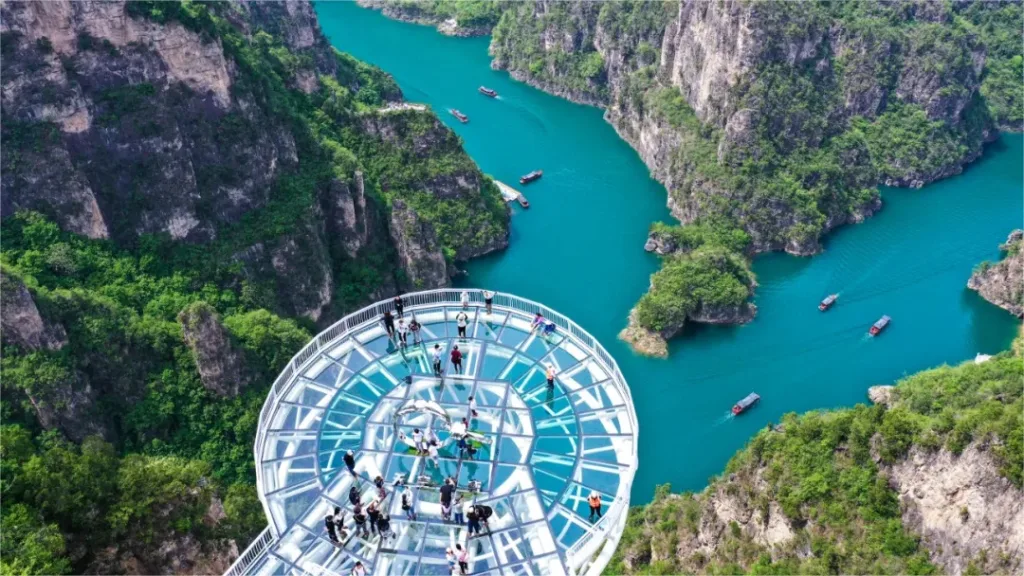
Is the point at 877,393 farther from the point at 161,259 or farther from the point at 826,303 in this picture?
the point at 161,259

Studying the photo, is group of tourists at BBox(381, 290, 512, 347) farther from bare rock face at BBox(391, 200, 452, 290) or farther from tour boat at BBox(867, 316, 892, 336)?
tour boat at BBox(867, 316, 892, 336)

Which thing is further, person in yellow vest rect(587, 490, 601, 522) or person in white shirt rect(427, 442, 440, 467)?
person in white shirt rect(427, 442, 440, 467)

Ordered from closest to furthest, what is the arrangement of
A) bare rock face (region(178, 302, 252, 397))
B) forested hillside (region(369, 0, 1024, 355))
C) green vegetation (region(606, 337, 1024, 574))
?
green vegetation (region(606, 337, 1024, 574))
bare rock face (region(178, 302, 252, 397))
forested hillside (region(369, 0, 1024, 355))

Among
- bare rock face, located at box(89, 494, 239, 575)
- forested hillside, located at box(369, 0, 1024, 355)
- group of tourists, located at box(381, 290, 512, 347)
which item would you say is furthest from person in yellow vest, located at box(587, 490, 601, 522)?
forested hillside, located at box(369, 0, 1024, 355)

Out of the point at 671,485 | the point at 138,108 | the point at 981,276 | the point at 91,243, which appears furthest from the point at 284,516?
the point at 981,276

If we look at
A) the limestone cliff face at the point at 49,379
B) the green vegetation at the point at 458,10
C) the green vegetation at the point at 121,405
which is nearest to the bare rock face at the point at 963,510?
the green vegetation at the point at 121,405
